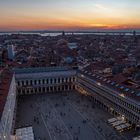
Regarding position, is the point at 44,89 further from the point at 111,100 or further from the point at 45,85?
the point at 111,100

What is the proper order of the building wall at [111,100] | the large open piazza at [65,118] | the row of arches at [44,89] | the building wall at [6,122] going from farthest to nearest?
the row of arches at [44,89] → the building wall at [111,100] → the large open piazza at [65,118] → the building wall at [6,122]

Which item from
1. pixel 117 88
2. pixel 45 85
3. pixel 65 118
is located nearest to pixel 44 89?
pixel 45 85

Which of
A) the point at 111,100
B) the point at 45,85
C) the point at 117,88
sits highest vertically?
the point at 117,88

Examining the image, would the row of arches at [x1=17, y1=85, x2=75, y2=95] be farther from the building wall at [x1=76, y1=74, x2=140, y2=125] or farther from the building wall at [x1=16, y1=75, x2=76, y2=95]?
the building wall at [x1=76, y1=74, x2=140, y2=125]

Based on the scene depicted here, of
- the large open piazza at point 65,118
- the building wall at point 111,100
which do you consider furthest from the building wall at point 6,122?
the building wall at point 111,100

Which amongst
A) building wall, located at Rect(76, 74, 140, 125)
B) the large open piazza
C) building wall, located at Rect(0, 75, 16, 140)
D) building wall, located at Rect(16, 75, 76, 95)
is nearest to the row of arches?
building wall, located at Rect(16, 75, 76, 95)

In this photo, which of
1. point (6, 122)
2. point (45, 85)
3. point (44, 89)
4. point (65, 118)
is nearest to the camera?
point (6, 122)

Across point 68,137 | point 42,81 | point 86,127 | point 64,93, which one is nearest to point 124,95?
point 86,127

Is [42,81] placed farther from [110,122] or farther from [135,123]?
[135,123]

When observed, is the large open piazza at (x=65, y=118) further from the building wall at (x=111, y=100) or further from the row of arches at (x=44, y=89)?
the row of arches at (x=44, y=89)
